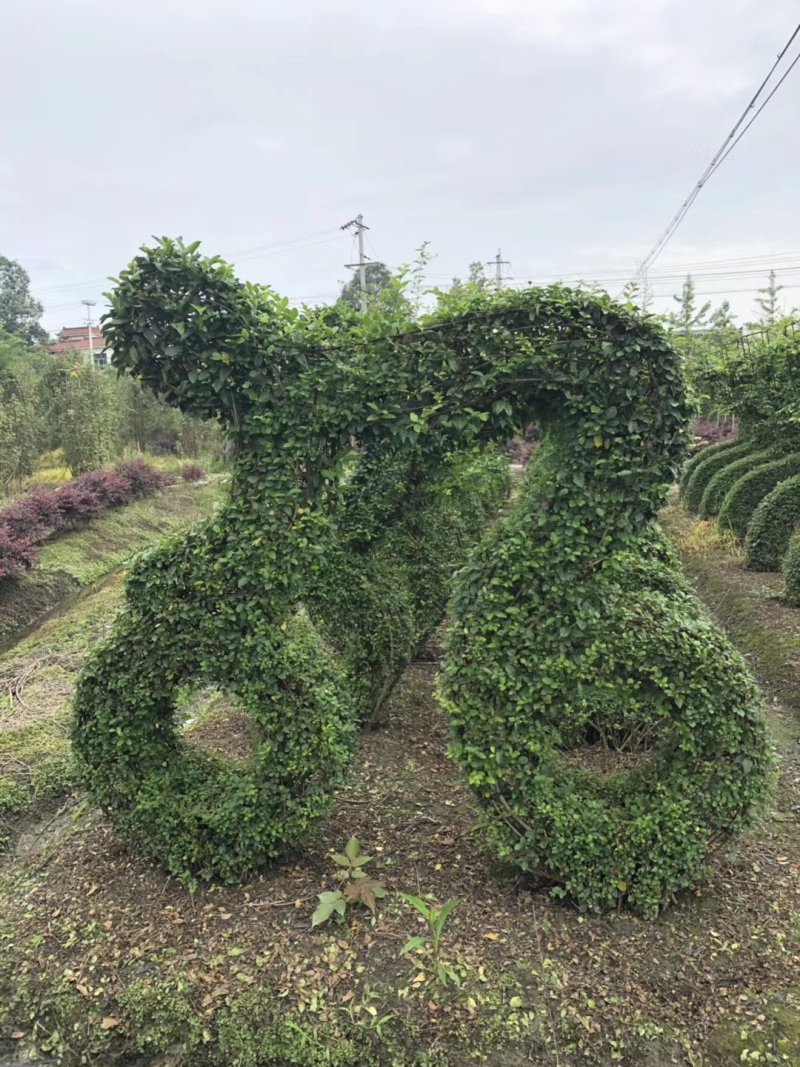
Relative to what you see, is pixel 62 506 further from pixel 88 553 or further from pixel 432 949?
pixel 432 949

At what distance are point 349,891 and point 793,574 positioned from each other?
680 cm

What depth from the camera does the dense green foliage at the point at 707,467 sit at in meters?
14.3

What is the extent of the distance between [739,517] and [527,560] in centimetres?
943

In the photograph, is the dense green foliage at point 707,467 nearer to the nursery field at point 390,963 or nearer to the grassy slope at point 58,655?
the grassy slope at point 58,655

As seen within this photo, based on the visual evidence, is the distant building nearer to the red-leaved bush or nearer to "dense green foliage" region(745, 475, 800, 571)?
the red-leaved bush

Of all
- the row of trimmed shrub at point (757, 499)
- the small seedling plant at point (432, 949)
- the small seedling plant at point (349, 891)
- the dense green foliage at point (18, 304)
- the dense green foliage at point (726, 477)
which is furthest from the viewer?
the dense green foliage at point (18, 304)

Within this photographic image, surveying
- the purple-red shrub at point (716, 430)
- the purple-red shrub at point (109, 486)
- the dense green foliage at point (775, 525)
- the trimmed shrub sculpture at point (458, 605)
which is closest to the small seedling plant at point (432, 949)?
the trimmed shrub sculpture at point (458, 605)

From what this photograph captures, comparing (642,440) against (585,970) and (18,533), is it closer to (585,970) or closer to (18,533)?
(585,970)

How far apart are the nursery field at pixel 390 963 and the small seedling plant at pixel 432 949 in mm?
11

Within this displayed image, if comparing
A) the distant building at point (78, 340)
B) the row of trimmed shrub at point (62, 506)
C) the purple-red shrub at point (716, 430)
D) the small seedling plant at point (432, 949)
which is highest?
the distant building at point (78, 340)

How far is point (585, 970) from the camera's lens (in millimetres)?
3072

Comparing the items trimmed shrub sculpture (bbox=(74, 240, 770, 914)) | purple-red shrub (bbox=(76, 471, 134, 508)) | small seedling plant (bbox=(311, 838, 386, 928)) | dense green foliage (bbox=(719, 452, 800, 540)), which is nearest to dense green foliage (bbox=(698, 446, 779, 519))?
dense green foliage (bbox=(719, 452, 800, 540))

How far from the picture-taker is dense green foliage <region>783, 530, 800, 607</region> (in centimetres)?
793

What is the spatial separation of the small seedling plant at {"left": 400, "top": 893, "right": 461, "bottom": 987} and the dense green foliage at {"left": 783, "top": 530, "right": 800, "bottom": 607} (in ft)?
21.7
